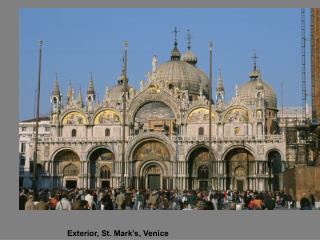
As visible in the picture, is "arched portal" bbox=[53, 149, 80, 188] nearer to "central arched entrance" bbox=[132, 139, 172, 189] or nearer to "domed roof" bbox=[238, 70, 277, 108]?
"central arched entrance" bbox=[132, 139, 172, 189]

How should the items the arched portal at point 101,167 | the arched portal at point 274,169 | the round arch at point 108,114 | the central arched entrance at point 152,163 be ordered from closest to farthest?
1. the arched portal at point 274,169
2. the central arched entrance at point 152,163
3. the arched portal at point 101,167
4. the round arch at point 108,114

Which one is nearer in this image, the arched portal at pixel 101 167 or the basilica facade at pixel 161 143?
the basilica facade at pixel 161 143

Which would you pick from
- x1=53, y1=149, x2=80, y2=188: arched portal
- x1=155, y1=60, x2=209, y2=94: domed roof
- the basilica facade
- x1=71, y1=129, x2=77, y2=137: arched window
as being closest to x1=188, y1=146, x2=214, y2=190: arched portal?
the basilica facade

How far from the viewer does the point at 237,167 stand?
59.1 meters

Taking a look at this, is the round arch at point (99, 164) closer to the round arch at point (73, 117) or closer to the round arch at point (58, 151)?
the round arch at point (58, 151)

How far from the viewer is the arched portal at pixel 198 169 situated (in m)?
59.6

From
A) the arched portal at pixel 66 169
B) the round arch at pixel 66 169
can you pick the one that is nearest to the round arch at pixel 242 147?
the round arch at pixel 66 169

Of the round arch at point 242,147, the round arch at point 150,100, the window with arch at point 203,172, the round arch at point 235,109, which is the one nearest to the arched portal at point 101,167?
the round arch at point 150,100

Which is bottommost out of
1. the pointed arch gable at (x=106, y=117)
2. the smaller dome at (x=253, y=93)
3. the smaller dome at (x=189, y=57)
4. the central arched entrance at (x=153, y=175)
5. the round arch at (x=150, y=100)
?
the central arched entrance at (x=153, y=175)

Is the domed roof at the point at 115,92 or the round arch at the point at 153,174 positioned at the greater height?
the domed roof at the point at 115,92

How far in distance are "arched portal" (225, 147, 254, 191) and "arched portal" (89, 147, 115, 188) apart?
11.1m

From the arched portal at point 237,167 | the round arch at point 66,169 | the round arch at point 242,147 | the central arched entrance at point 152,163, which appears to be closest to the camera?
the round arch at point 242,147

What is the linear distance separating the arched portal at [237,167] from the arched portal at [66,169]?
14.4 metres

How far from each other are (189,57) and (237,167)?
80.8ft
